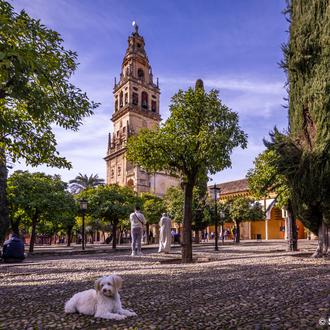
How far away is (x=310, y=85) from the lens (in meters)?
13.1

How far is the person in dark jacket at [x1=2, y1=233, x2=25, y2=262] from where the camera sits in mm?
13798

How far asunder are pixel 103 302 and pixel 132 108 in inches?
2263

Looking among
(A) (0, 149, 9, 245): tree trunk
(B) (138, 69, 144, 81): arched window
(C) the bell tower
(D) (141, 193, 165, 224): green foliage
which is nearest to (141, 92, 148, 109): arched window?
(C) the bell tower

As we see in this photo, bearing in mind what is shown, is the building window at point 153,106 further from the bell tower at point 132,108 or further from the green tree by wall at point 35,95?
the green tree by wall at point 35,95

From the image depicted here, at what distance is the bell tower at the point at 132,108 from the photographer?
6050cm

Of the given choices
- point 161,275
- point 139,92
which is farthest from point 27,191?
point 139,92

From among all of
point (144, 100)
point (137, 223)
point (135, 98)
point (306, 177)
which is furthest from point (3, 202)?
point (144, 100)

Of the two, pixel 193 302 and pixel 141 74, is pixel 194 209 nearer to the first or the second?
pixel 193 302

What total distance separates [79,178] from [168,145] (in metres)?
50.6

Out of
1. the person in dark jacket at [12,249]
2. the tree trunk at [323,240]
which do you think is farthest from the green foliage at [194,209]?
the person in dark jacket at [12,249]

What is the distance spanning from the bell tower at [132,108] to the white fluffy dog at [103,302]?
5324 cm

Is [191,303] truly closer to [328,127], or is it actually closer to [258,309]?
[258,309]

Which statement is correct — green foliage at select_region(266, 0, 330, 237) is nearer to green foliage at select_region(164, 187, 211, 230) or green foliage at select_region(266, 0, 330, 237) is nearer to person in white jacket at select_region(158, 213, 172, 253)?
person in white jacket at select_region(158, 213, 172, 253)

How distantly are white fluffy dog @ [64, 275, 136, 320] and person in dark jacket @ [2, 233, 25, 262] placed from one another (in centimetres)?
1019
